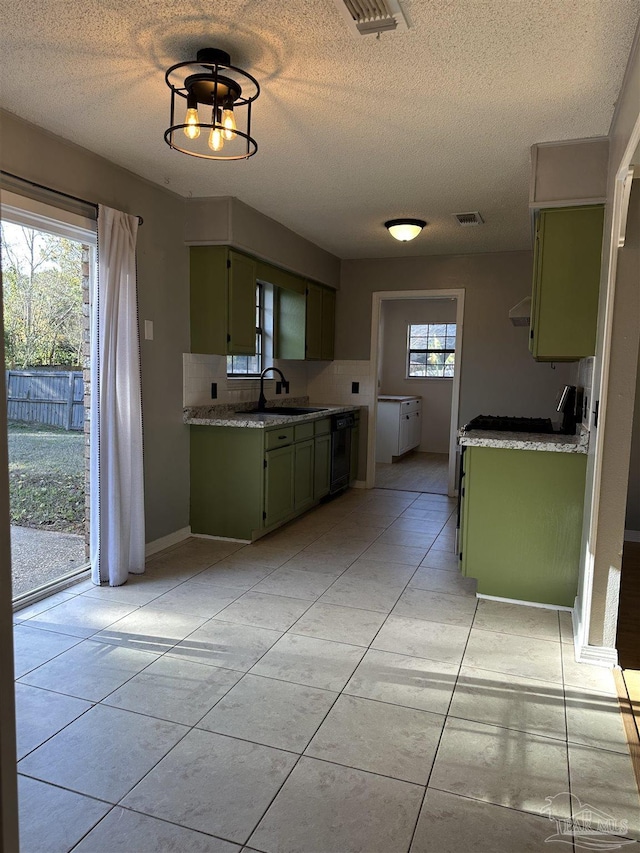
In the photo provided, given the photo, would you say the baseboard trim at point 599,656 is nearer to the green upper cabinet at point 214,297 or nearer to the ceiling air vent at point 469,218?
the green upper cabinet at point 214,297

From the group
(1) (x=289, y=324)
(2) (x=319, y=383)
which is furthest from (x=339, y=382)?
(1) (x=289, y=324)

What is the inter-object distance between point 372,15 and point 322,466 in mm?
3847

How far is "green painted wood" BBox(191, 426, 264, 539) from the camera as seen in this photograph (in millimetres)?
4238

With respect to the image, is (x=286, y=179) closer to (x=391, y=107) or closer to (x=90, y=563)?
(x=391, y=107)

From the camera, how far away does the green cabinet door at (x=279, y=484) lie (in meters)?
4.31

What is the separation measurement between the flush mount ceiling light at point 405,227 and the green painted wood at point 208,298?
1.36 m

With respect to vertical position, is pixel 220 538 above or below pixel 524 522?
below

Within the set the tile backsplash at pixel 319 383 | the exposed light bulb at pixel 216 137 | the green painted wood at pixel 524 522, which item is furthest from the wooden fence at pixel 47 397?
the green painted wood at pixel 524 522

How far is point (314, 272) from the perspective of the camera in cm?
561

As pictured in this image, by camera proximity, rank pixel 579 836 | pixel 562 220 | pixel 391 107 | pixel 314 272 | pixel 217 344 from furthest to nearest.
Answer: pixel 314 272
pixel 217 344
pixel 562 220
pixel 391 107
pixel 579 836

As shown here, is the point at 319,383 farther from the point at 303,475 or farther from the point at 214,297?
the point at 214,297

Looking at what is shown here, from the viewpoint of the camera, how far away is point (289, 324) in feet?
18.7

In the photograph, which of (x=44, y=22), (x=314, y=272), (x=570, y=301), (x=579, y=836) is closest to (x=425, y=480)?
(x=314, y=272)

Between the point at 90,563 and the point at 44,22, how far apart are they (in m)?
2.82
